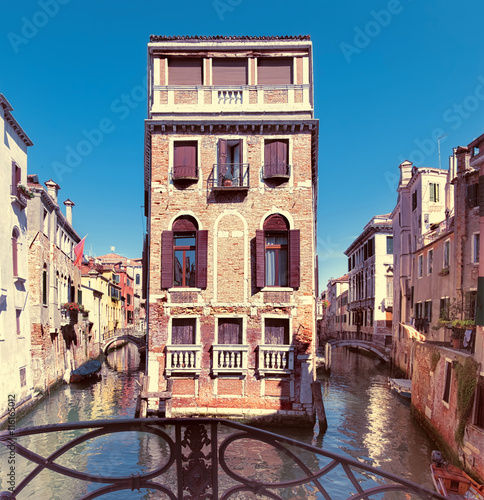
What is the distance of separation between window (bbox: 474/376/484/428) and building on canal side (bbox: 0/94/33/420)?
1383 cm

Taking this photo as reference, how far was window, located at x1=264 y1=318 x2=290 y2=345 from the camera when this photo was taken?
14.5m

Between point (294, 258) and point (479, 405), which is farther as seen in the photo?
point (294, 258)

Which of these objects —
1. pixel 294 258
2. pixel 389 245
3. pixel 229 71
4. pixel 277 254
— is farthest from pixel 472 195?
pixel 389 245

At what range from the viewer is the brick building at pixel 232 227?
14.3m

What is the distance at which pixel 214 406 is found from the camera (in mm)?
14312

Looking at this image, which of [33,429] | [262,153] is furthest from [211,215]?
[33,429]

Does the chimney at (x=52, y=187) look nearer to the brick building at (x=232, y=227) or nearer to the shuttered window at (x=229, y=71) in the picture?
the brick building at (x=232, y=227)

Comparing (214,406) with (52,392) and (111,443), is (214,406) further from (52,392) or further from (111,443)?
(52,392)

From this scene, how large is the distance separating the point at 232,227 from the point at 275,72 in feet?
19.0

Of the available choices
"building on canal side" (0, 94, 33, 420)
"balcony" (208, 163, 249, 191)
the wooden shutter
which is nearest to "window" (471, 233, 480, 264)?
"balcony" (208, 163, 249, 191)

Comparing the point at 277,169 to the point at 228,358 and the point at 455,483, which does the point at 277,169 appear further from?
the point at 455,483

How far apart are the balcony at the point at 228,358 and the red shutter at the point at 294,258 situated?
8.83ft

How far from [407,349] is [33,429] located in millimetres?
27112

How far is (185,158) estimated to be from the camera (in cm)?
1502
